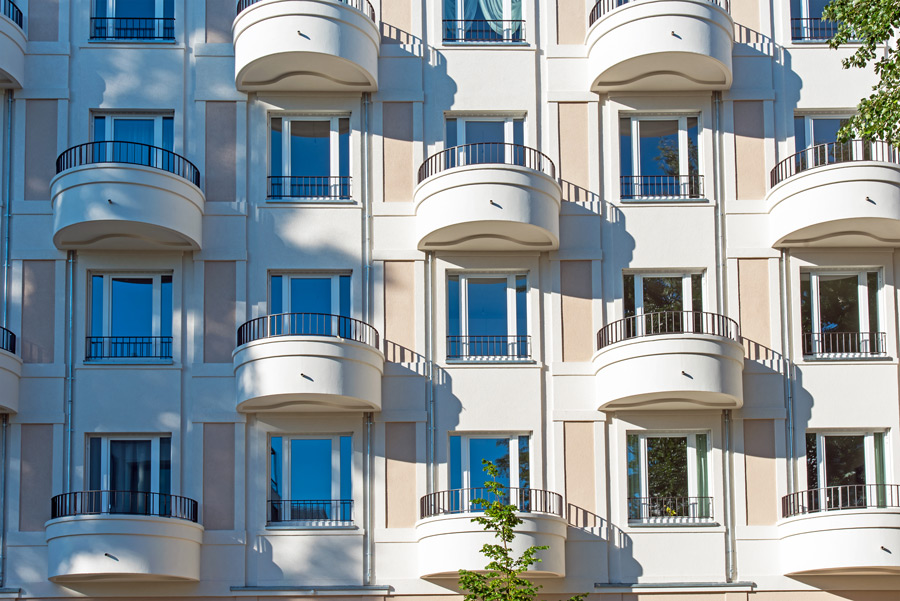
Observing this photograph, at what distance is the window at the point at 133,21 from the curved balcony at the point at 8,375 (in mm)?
6146

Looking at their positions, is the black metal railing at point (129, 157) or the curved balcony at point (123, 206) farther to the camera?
the black metal railing at point (129, 157)

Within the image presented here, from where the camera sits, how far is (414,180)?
79.8 ft

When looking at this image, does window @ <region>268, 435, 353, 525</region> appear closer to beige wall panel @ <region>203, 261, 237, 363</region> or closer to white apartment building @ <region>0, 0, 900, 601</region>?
white apartment building @ <region>0, 0, 900, 601</region>

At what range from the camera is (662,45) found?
23.8 m

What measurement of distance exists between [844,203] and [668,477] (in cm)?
587

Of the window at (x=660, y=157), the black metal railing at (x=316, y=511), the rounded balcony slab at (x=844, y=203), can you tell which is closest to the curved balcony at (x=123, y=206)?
the black metal railing at (x=316, y=511)

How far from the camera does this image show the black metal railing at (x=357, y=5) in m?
24.5

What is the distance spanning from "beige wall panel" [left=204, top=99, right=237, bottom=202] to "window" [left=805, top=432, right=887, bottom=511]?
1172cm

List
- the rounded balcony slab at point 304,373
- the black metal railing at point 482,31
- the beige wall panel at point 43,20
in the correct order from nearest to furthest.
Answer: the rounded balcony slab at point 304,373
the beige wall panel at point 43,20
the black metal railing at point 482,31

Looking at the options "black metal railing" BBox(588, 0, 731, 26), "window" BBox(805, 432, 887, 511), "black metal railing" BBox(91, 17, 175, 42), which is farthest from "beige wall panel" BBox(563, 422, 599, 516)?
"black metal railing" BBox(91, 17, 175, 42)

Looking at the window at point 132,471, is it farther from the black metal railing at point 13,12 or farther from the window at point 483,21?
the window at point 483,21

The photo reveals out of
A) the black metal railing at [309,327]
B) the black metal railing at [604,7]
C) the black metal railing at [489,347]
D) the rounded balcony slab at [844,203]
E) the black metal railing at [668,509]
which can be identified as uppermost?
the black metal railing at [604,7]

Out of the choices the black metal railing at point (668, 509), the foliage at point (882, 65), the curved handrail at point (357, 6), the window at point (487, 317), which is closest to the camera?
the foliage at point (882, 65)

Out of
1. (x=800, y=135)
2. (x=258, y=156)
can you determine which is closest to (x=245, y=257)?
(x=258, y=156)
